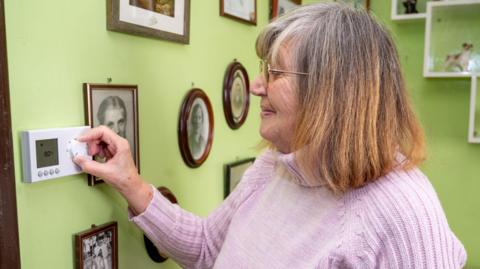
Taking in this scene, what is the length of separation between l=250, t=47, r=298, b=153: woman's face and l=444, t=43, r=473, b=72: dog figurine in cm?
119

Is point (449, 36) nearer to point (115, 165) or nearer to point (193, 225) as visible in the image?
point (193, 225)

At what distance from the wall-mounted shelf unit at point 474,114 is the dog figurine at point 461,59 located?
0.34ft

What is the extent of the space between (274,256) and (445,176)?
128 centimetres

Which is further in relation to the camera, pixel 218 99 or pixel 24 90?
pixel 218 99

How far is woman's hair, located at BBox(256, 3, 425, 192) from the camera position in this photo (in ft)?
2.62

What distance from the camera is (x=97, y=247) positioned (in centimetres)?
90

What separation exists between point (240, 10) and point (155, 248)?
0.79 m

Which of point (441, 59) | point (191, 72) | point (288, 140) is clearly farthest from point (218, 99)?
point (441, 59)

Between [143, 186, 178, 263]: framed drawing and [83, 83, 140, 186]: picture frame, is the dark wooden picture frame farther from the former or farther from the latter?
[143, 186, 178, 263]: framed drawing

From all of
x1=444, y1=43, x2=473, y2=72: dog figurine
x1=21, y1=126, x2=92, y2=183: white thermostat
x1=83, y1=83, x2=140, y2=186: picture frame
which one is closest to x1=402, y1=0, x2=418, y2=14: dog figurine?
x1=444, y1=43, x2=473, y2=72: dog figurine

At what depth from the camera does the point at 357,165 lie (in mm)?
791

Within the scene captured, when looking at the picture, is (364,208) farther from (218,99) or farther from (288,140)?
(218,99)

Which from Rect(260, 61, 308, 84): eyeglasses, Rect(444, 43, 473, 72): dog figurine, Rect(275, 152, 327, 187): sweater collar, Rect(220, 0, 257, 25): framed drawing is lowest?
Rect(275, 152, 327, 187): sweater collar

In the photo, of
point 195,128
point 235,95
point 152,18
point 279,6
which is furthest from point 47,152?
point 279,6
